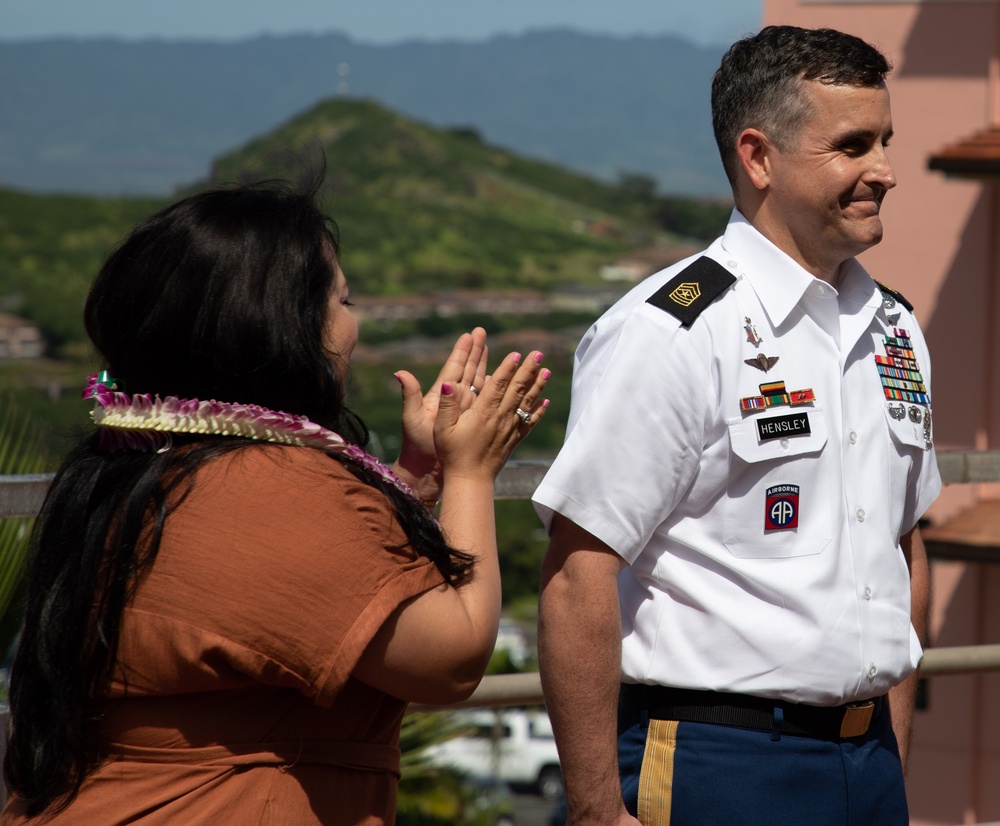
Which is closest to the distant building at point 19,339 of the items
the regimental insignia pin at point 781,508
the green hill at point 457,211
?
the green hill at point 457,211

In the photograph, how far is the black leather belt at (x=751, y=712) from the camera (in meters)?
2.04

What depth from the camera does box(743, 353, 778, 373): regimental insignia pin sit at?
2.11 meters

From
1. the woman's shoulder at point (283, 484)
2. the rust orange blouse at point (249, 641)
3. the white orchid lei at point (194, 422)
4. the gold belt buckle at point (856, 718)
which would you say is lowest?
the gold belt buckle at point (856, 718)

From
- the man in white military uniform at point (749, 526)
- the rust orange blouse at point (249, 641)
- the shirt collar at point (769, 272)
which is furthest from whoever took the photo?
the shirt collar at point (769, 272)

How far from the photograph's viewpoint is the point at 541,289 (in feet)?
373

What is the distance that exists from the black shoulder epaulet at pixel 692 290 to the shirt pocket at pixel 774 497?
190 mm

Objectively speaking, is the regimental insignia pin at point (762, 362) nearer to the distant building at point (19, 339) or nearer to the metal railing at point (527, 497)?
the metal railing at point (527, 497)

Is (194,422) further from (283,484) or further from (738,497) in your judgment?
(738,497)

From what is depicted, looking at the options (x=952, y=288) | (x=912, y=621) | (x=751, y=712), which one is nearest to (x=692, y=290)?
(x=751, y=712)

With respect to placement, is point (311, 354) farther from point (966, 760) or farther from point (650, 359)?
point (966, 760)

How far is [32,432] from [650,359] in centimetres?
132

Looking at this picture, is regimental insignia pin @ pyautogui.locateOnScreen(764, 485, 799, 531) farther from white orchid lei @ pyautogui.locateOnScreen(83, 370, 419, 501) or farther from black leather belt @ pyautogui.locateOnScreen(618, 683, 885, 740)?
white orchid lei @ pyautogui.locateOnScreen(83, 370, 419, 501)

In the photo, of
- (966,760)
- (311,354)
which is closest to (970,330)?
(966,760)

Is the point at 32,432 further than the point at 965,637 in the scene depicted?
No
